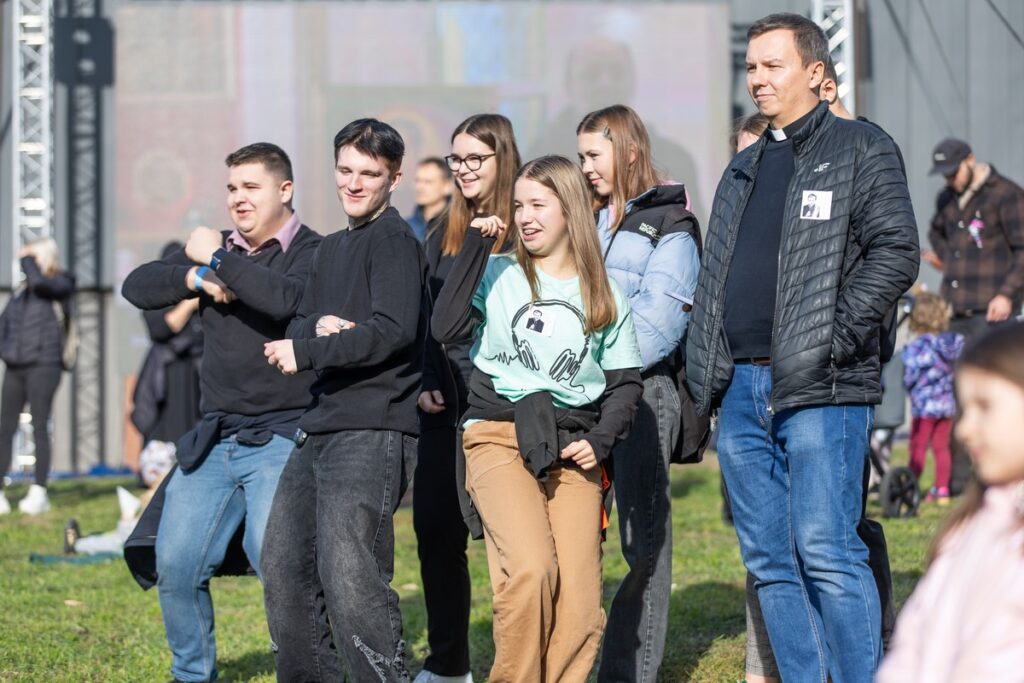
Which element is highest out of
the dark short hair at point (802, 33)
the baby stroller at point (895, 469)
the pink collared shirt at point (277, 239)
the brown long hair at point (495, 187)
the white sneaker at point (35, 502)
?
the dark short hair at point (802, 33)

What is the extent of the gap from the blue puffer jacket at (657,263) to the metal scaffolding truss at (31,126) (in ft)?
41.7

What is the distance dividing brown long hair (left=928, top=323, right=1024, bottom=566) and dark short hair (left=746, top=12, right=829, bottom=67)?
1954mm

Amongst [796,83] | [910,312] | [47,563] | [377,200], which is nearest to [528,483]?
[377,200]

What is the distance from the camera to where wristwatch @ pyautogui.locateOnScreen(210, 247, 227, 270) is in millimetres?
4754

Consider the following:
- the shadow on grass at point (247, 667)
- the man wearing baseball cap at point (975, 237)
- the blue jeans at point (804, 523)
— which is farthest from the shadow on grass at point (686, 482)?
the blue jeans at point (804, 523)

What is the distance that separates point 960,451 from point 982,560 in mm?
7651

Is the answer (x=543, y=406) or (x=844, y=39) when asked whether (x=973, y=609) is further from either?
(x=844, y=39)

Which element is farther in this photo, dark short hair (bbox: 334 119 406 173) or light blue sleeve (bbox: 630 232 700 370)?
light blue sleeve (bbox: 630 232 700 370)

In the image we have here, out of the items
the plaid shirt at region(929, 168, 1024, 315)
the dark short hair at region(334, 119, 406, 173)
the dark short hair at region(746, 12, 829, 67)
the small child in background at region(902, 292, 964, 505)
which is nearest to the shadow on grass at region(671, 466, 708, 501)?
the small child in background at region(902, 292, 964, 505)

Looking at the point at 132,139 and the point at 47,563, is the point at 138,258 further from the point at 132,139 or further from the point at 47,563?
the point at 47,563

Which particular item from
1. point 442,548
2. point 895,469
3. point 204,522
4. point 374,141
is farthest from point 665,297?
point 895,469

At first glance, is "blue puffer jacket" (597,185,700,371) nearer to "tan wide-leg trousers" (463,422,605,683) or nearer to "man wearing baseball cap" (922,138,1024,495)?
"tan wide-leg trousers" (463,422,605,683)

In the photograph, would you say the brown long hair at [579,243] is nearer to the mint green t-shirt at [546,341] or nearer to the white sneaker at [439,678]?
the mint green t-shirt at [546,341]

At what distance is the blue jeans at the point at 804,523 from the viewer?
405cm
